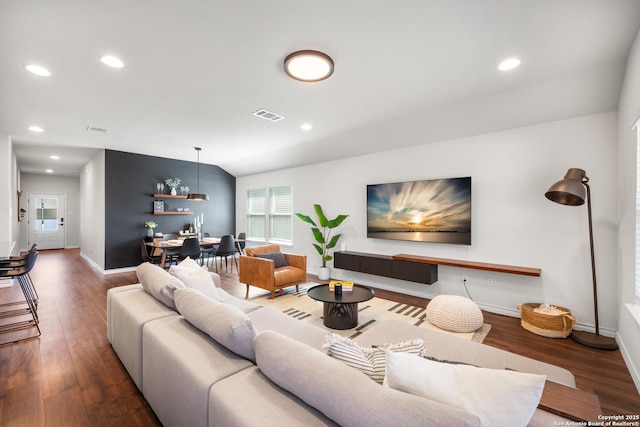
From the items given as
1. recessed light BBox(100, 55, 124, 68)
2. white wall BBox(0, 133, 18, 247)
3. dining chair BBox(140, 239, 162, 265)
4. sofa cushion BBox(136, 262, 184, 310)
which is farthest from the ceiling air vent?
white wall BBox(0, 133, 18, 247)

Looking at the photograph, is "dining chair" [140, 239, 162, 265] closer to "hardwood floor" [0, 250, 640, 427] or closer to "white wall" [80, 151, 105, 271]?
"white wall" [80, 151, 105, 271]

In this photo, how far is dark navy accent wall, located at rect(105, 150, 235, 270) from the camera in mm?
6125

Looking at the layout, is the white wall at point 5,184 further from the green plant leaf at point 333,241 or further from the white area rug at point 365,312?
the green plant leaf at point 333,241

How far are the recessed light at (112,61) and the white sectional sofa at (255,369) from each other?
6.63 feet

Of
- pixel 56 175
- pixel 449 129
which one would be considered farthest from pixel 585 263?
pixel 56 175

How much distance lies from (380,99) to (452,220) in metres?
2.13

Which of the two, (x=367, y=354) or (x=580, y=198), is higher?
(x=580, y=198)

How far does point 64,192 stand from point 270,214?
8.53 meters

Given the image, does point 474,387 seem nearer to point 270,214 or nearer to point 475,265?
point 475,265

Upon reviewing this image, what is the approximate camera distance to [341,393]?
971 mm

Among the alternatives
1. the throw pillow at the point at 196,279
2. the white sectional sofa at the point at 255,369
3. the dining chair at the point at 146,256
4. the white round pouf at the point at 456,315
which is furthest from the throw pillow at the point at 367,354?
the dining chair at the point at 146,256

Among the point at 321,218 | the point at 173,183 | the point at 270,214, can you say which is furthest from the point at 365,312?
the point at 173,183

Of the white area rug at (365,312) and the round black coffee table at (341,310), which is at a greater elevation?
the round black coffee table at (341,310)

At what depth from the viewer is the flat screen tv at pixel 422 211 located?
162 inches
